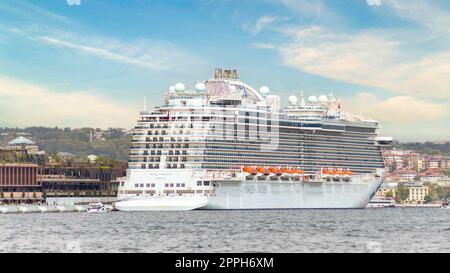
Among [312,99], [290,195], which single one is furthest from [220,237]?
[312,99]

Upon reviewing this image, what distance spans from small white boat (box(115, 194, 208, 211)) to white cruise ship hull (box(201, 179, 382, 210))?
3.48 ft

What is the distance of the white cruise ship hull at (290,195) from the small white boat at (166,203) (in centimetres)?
106

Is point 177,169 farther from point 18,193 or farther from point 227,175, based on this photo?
point 18,193

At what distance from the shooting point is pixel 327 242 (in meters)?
47.9

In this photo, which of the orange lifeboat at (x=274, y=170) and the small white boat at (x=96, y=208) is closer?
the orange lifeboat at (x=274, y=170)

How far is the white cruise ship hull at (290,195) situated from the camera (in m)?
94.5

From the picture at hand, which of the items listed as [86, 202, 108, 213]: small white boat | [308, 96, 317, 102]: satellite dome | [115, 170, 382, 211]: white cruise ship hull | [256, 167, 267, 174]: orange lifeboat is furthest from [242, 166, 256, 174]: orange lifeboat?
[308, 96, 317, 102]: satellite dome

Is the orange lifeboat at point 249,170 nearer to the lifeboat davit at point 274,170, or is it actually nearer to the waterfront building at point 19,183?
the lifeboat davit at point 274,170

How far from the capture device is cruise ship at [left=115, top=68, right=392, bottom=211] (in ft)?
309

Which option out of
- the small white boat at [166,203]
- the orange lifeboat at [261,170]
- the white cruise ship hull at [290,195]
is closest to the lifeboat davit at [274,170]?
the orange lifeboat at [261,170]

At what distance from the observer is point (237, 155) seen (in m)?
99.8

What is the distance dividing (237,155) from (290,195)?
6.55m

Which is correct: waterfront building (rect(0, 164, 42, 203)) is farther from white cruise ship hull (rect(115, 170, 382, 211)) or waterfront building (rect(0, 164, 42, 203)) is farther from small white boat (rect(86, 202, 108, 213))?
white cruise ship hull (rect(115, 170, 382, 211))
